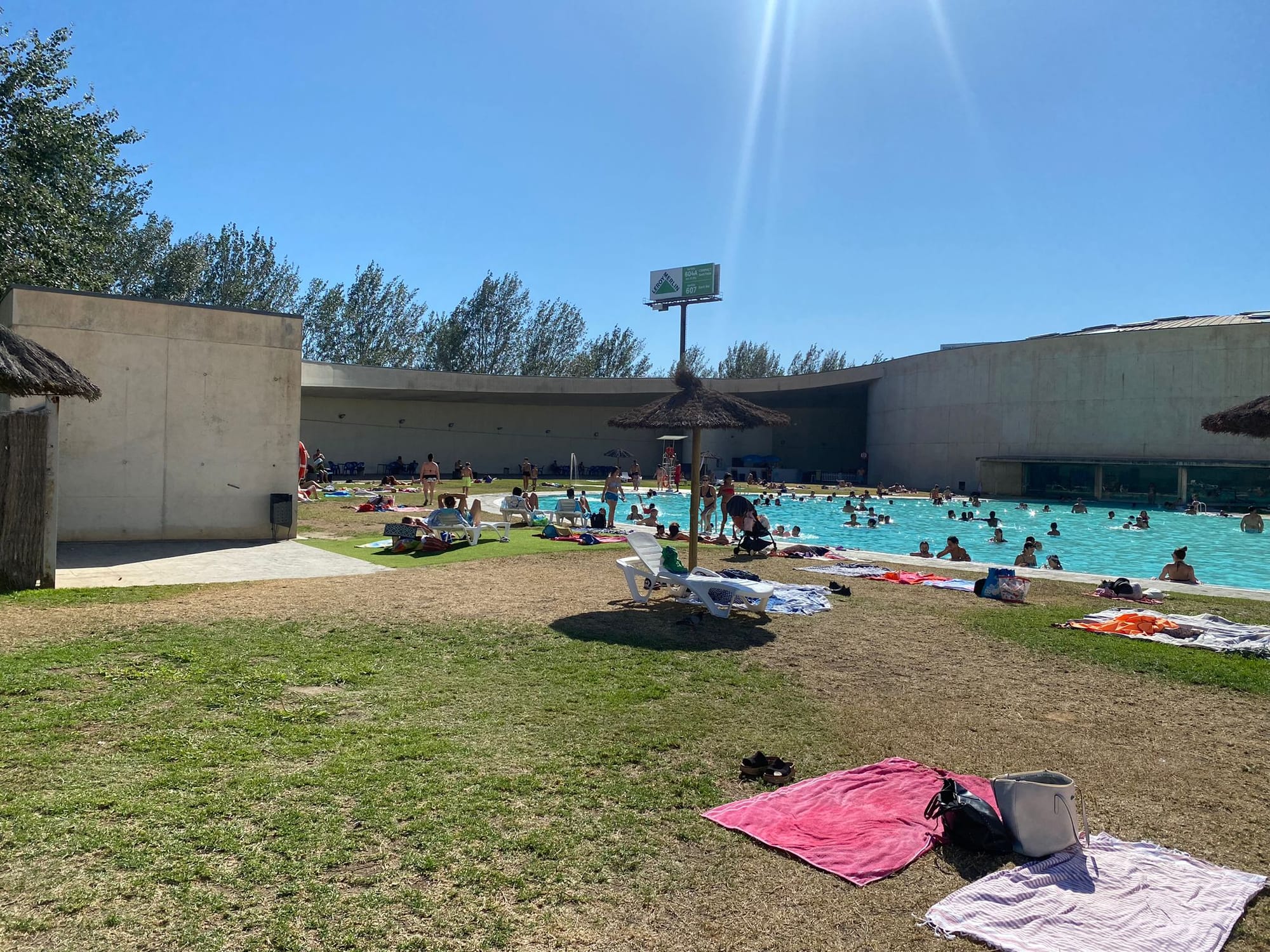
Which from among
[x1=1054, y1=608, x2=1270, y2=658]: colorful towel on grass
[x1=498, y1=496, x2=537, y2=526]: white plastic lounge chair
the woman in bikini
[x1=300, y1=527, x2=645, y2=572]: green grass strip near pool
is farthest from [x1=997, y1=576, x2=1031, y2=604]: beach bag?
[x1=498, y1=496, x2=537, y2=526]: white plastic lounge chair

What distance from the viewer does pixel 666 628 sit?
27.1 feet

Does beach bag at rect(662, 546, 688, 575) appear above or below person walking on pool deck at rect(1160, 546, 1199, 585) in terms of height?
above

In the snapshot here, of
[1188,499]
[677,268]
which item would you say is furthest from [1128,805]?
[677,268]

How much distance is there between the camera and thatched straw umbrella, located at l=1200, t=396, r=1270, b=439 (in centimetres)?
860

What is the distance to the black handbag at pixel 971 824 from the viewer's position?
377cm

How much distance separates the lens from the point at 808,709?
18.9 feet

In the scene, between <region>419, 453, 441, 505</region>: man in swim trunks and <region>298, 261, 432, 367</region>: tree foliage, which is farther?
<region>298, 261, 432, 367</region>: tree foliage

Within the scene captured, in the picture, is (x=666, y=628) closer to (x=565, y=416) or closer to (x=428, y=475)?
(x=428, y=475)

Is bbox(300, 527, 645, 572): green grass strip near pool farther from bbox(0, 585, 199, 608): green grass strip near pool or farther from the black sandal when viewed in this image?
the black sandal

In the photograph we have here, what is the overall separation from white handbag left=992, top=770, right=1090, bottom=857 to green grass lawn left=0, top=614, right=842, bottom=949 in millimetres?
1308

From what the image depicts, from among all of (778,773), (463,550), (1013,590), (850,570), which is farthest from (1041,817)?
(463,550)

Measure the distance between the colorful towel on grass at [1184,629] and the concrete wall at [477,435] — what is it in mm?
30400

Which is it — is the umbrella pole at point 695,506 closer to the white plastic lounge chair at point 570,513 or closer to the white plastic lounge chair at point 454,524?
the white plastic lounge chair at point 454,524

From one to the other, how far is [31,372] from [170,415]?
3.93m
